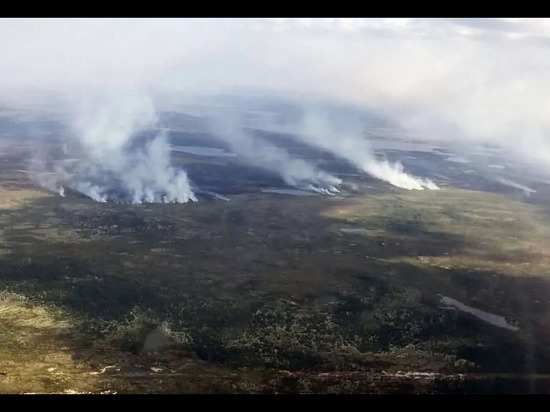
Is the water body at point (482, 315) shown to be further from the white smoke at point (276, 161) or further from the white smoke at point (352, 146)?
the white smoke at point (352, 146)

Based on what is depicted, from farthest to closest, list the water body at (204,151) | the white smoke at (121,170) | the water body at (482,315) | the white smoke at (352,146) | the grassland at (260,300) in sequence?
the water body at (204,151) → the white smoke at (352,146) → the white smoke at (121,170) → the water body at (482,315) → the grassland at (260,300)

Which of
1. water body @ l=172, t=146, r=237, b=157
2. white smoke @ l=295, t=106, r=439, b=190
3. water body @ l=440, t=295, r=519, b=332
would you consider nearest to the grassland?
water body @ l=440, t=295, r=519, b=332

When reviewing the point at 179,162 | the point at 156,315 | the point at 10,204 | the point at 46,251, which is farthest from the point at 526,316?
the point at 179,162

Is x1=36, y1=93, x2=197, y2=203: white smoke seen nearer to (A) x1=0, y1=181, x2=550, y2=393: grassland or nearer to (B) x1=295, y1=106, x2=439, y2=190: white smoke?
(A) x1=0, y1=181, x2=550, y2=393: grassland

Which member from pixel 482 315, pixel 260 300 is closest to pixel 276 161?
pixel 260 300

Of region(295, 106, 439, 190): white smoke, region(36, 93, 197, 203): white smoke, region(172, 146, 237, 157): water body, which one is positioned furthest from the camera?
region(172, 146, 237, 157): water body

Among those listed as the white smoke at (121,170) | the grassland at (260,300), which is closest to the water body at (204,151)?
the white smoke at (121,170)
